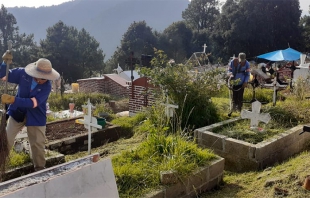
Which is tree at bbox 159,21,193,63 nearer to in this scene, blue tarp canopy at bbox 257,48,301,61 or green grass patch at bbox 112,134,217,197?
blue tarp canopy at bbox 257,48,301,61

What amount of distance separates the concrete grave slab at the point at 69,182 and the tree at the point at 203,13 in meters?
46.4

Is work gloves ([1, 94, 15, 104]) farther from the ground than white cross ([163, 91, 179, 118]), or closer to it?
farther from the ground

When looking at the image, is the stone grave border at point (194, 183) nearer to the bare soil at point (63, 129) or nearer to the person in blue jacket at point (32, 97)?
the person in blue jacket at point (32, 97)

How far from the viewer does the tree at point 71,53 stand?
3384cm

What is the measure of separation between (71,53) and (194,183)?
107 ft

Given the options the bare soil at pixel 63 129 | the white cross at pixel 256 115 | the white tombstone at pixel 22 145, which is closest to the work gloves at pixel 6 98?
the white tombstone at pixel 22 145

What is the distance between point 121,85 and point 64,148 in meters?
12.0

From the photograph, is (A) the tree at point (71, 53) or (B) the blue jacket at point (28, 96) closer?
(B) the blue jacket at point (28, 96)

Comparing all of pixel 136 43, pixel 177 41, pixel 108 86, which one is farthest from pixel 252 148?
pixel 177 41

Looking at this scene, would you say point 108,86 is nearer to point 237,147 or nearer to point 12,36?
point 237,147

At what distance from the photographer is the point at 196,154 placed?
4.33m

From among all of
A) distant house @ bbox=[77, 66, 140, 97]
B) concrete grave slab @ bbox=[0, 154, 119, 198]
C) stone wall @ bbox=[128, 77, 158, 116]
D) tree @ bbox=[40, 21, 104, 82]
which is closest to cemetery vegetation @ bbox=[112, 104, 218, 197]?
concrete grave slab @ bbox=[0, 154, 119, 198]

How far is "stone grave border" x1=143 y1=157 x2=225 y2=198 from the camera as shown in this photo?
3688 millimetres

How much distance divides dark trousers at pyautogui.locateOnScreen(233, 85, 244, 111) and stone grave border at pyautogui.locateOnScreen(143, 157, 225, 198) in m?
3.80
